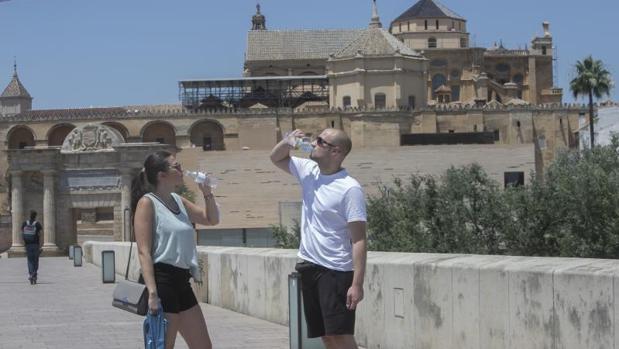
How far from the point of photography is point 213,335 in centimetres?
1172

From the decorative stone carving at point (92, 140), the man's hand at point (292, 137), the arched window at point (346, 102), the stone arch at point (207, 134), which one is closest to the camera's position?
the man's hand at point (292, 137)

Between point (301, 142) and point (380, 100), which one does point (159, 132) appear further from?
point (301, 142)

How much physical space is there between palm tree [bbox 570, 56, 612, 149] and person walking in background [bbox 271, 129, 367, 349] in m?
76.9

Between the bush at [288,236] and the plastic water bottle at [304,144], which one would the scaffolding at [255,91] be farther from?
the plastic water bottle at [304,144]

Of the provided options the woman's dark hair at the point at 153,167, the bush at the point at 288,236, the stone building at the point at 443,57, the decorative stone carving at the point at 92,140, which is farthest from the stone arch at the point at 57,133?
the woman's dark hair at the point at 153,167

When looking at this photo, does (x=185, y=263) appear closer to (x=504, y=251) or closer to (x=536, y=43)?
(x=504, y=251)

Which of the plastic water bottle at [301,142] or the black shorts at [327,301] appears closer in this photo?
the black shorts at [327,301]

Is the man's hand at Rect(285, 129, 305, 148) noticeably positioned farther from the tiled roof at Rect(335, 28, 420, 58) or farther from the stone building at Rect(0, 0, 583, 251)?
the tiled roof at Rect(335, 28, 420, 58)

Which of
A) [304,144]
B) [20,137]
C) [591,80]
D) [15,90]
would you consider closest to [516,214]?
[304,144]

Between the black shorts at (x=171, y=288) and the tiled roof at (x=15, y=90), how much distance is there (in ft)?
372

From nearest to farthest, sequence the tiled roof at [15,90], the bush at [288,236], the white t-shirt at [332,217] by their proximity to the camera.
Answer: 1. the white t-shirt at [332,217]
2. the bush at [288,236]
3. the tiled roof at [15,90]

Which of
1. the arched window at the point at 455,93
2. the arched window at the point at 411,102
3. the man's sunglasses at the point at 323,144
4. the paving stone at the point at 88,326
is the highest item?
the arched window at the point at 455,93

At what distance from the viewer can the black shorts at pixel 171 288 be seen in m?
7.40

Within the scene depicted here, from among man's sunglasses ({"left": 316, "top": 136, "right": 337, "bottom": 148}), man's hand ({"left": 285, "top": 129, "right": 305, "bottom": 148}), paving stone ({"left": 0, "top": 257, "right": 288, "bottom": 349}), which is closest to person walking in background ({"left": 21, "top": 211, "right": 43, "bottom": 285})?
paving stone ({"left": 0, "top": 257, "right": 288, "bottom": 349})
